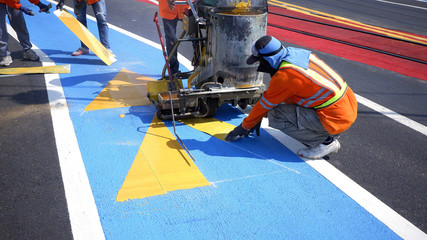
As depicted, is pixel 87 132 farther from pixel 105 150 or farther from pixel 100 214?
pixel 100 214

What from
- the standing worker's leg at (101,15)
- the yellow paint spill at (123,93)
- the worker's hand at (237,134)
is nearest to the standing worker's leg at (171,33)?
the yellow paint spill at (123,93)

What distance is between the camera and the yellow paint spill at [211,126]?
4430mm

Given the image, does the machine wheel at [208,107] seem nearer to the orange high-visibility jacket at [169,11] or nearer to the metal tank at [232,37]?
the metal tank at [232,37]

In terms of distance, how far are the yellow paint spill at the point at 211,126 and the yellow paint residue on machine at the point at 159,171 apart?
1.45 ft

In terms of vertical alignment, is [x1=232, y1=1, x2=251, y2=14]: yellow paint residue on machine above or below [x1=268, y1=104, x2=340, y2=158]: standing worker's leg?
above

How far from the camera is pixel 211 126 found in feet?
15.1

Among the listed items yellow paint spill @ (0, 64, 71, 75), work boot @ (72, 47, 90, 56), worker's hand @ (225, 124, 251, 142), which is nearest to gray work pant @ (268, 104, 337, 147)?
worker's hand @ (225, 124, 251, 142)

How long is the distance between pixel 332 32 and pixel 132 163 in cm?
844

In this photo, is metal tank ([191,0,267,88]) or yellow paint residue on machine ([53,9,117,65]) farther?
yellow paint residue on machine ([53,9,117,65])

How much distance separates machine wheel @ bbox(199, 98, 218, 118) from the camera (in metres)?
4.52

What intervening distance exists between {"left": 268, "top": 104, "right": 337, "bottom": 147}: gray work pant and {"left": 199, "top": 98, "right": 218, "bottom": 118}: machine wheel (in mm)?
811

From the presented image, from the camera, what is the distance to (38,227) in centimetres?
285

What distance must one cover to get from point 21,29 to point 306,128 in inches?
223

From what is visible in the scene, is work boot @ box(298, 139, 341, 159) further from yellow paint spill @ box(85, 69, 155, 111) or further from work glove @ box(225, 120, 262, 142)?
yellow paint spill @ box(85, 69, 155, 111)
